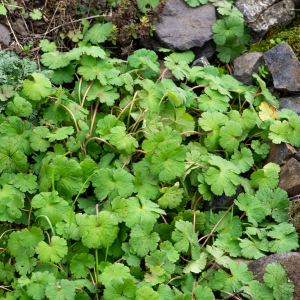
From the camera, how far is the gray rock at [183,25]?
12.3 ft

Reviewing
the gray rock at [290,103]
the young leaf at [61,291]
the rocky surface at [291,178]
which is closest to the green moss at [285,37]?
the gray rock at [290,103]

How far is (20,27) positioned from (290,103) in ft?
10.9

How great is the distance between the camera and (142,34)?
359 centimetres

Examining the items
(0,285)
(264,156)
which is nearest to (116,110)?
(264,156)

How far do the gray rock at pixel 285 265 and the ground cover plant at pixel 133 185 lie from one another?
2.6 inches

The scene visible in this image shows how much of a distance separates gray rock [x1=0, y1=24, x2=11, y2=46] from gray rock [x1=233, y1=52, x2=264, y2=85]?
275 cm

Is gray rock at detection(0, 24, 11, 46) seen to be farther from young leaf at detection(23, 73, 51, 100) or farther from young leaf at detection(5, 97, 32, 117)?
young leaf at detection(5, 97, 32, 117)

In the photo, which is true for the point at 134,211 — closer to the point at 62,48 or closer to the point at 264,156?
the point at 264,156

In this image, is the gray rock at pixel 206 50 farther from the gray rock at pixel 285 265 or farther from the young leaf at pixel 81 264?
the young leaf at pixel 81 264

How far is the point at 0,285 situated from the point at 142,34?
2991 millimetres

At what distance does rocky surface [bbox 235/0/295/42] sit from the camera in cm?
394

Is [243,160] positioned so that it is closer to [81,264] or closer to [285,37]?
[81,264]

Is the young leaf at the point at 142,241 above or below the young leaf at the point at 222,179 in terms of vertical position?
below

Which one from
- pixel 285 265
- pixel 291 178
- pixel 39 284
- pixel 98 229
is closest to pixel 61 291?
pixel 39 284
